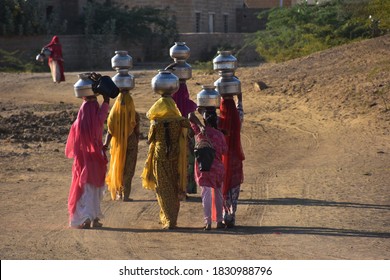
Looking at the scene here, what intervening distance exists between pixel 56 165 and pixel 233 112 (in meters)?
5.74

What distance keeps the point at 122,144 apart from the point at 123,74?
2.86 ft

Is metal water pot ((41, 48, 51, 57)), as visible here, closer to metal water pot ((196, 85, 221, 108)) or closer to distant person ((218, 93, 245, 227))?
distant person ((218, 93, 245, 227))

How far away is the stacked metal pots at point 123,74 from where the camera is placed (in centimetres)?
1193

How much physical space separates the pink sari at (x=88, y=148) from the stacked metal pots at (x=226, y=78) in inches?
48.0

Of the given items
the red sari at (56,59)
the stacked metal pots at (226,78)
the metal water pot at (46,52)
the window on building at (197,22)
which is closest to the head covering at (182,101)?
the stacked metal pots at (226,78)

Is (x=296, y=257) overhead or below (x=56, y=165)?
overhead

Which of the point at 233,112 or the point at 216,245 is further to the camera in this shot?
the point at 233,112

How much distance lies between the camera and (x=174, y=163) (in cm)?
991

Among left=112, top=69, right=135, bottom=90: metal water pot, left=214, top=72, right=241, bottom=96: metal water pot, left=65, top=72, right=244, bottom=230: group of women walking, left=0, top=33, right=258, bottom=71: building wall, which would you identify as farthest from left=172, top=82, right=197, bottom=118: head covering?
left=0, top=33, right=258, bottom=71: building wall

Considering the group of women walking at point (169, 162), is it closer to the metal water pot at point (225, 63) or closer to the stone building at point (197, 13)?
the metal water pot at point (225, 63)

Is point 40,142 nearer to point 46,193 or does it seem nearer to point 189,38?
point 46,193

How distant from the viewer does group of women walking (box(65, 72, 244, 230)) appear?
32.3 ft

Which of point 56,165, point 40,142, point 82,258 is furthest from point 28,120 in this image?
point 82,258

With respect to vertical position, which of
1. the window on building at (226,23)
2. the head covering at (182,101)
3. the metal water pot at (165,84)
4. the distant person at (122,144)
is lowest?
the window on building at (226,23)
